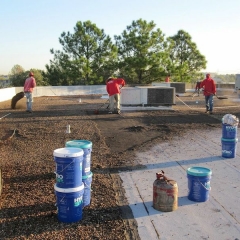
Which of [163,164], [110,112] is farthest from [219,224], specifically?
[110,112]

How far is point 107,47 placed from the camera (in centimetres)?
4459

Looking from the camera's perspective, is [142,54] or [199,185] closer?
[199,185]

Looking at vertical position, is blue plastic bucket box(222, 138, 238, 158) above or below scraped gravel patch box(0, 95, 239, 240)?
above

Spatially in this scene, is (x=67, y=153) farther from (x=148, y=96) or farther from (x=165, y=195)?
(x=148, y=96)

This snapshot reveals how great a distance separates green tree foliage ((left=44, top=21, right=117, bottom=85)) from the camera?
44.2m

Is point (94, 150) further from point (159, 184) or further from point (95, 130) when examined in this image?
point (159, 184)

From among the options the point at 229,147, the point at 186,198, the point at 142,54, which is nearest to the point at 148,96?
the point at 229,147

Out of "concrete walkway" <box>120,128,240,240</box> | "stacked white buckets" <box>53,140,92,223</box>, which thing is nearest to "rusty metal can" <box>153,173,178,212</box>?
"concrete walkway" <box>120,128,240,240</box>

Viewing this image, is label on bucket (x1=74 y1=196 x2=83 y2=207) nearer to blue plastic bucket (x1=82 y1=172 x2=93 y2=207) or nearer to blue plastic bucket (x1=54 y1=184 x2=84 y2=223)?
blue plastic bucket (x1=54 y1=184 x2=84 y2=223)

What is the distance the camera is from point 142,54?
44281mm

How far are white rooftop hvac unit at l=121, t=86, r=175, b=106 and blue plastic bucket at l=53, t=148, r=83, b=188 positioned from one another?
1397cm

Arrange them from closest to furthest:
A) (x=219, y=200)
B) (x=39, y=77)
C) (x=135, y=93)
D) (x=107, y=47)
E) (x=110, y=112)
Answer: (x=219, y=200), (x=110, y=112), (x=135, y=93), (x=107, y=47), (x=39, y=77)

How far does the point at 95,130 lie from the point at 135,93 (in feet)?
22.6

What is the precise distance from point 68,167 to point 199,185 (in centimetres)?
221
